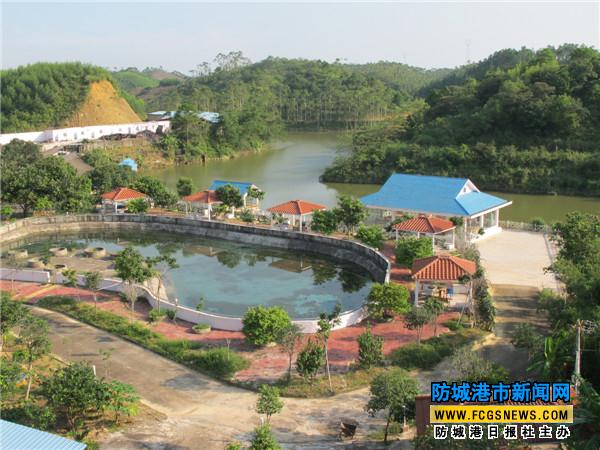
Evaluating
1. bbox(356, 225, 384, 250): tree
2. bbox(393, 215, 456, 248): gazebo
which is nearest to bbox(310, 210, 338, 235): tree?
bbox(356, 225, 384, 250): tree

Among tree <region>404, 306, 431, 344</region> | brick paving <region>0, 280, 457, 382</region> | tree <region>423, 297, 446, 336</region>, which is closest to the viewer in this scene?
brick paving <region>0, 280, 457, 382</region>

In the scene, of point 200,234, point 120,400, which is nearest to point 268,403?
point 120,400

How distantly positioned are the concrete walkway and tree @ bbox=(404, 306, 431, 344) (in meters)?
5.82

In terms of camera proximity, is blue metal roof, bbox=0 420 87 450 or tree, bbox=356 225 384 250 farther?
Answer: tree, bbox=356 225 384 250

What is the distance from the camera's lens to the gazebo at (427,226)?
23.2m

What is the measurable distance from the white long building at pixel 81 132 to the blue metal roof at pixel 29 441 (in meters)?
44.8

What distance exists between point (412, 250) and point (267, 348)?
7.39 m

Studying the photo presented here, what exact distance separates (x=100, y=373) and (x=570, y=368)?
9557 mm

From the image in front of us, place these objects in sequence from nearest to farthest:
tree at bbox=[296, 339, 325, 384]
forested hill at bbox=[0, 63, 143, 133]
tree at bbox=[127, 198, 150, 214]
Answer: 1. tree at bbox=[296, 339, 325, 384]
2. tree at bbox=[127, 198, 150, 214]
3. forested hill at bbox=[0, 63, 143, 133]

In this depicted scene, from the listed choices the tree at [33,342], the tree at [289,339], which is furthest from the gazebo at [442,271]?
the tree at [33,342]

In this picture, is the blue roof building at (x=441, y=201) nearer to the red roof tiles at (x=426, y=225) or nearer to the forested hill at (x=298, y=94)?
the red roof tiles at (x=426, y=225)

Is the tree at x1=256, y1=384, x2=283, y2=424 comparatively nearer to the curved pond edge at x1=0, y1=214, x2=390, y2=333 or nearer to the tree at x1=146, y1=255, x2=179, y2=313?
the curved pond edge at x1=0, y1=214, x2=390, y2=333

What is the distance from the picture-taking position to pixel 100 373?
13.8 metres

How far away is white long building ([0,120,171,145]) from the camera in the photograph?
173ft
